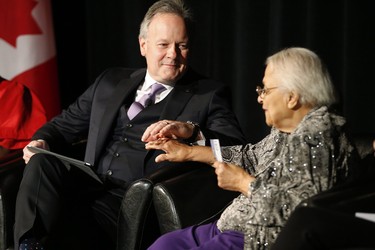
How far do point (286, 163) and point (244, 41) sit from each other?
1900mm

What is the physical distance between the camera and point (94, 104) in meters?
3.19

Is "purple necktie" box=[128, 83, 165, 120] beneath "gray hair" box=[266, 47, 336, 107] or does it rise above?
beneath

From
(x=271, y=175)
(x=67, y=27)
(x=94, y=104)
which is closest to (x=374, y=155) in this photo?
(x=271, y=175)

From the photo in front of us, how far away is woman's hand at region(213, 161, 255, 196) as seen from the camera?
2.30 m

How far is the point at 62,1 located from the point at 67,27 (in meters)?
0.16

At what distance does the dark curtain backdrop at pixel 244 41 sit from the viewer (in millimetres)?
3725

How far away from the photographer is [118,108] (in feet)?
10.2

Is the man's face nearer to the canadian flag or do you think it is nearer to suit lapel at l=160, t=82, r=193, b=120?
→ suit lapel at l=160, t=82, r=193, b=120

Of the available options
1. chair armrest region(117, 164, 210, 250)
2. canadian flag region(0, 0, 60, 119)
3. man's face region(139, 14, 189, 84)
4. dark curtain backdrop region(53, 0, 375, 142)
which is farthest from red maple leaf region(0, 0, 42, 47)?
chair armrest region(117, 164, 210, 250)

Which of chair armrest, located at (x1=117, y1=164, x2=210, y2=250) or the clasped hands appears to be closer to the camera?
chair armrest, located at (x1=117, y1=164, x2=210, y2=250)

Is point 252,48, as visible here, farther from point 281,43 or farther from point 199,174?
point 199,174

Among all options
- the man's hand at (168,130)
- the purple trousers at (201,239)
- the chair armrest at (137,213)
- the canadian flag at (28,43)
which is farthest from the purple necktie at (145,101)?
the canadian flag at (28,43)

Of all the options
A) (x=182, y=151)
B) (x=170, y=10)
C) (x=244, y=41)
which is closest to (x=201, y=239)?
(x=182, y=151)

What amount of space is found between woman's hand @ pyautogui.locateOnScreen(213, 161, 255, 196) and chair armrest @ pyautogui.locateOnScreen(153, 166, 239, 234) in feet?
0.93
